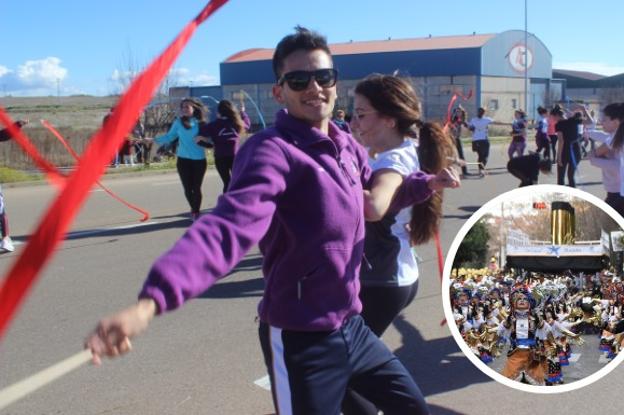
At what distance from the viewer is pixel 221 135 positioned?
1075 centimetres

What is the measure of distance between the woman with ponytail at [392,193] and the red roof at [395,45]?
47.8m

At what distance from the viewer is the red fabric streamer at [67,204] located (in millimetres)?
1541

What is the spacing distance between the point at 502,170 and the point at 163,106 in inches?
674

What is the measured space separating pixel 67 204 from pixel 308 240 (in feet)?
3.41

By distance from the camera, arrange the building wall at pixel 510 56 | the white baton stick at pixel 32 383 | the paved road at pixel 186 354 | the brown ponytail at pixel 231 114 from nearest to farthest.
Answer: the white baton stick at pixel 32 383
the paved road at pixel 186 354
the brown ponytail at pixel 231 114
the building wall at pixel 510 56

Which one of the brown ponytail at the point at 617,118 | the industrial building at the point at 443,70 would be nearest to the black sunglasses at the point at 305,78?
the brown ponytail at the point at 617,118

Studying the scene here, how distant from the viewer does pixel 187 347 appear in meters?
5.32

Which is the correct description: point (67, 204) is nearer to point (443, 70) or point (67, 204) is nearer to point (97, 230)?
point (97, 230)

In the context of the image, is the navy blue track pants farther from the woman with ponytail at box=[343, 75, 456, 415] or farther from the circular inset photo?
the circular inset photo

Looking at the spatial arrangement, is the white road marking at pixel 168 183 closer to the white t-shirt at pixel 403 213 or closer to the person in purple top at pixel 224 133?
the person in purple top at pixel 224 133

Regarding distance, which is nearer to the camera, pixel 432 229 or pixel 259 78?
pixel 432 229

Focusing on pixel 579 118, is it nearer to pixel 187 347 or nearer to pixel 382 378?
pixel 187 347

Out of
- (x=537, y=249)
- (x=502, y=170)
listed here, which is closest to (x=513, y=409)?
(x=537, y=249)

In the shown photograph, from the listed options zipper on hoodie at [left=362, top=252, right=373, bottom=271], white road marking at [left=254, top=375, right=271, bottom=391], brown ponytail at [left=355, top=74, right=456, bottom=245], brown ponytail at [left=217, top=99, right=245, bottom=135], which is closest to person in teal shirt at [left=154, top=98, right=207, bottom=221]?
brown ponytail at [left=217, top=99, right=245, bottom=135]
